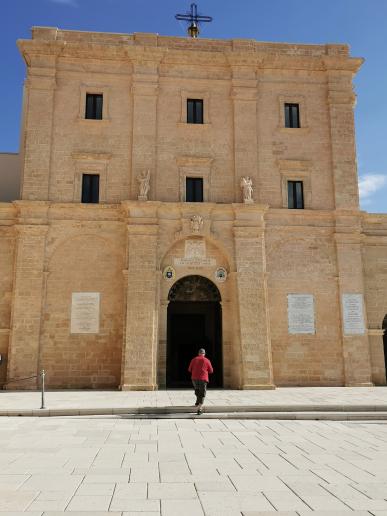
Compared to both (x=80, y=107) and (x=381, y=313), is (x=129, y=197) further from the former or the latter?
(x=381, y=313)

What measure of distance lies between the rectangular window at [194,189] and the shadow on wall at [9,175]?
9.93 m

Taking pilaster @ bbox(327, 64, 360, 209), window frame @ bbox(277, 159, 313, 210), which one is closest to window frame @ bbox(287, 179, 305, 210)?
window frame @ bbox(277, 159, 313, 210)

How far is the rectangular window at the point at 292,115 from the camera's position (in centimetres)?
2295

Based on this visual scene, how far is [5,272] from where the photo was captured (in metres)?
20.2

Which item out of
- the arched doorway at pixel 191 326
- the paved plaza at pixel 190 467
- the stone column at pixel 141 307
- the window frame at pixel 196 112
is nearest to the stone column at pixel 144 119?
the window frame at pixel 196 112

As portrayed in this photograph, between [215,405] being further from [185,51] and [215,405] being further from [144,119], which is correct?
[185,51]

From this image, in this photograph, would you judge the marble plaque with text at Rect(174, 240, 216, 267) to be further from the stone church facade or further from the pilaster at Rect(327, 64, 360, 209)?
the pilaster at Rect(327, 64, 360, 209)

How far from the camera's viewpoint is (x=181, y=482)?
269 inches

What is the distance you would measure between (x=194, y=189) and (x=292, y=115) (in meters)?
6.19

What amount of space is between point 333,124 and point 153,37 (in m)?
9.32

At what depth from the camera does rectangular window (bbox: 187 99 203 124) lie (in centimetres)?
2239

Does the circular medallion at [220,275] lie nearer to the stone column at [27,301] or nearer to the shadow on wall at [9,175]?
the stone column at [27,301]

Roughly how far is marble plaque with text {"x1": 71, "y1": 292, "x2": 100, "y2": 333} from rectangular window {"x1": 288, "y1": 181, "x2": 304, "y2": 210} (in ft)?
31.8

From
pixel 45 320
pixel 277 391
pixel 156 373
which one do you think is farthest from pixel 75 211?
pixel 277 391
